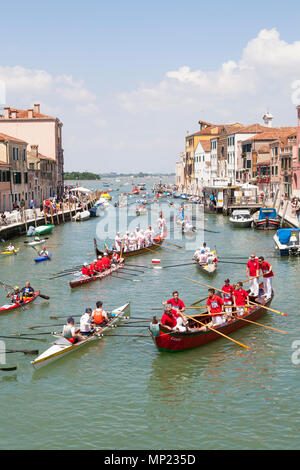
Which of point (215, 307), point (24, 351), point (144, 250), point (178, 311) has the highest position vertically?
point (178, 311)

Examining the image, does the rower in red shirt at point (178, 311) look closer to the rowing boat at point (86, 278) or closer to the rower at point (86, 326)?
the rower at point (86, 326)

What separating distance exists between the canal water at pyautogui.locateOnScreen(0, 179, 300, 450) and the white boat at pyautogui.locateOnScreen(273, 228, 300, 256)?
13.1 meters

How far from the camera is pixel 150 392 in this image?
54.3 ft

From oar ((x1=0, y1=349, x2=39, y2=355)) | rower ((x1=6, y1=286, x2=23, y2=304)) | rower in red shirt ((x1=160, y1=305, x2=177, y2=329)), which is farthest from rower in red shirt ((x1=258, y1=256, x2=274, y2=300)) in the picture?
rower ((x1=6, y1=286, x2=23, y2=304))

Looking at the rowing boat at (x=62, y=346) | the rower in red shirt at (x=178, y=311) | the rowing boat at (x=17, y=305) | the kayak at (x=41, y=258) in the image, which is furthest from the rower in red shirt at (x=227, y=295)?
the kayak at (x=41, y=258)

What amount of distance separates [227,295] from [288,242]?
1978 centimetres

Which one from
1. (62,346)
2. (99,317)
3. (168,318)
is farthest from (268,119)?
(62,346)

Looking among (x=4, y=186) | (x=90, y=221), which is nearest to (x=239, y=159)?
(x=90, y=221)

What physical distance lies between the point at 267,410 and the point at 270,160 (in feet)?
235

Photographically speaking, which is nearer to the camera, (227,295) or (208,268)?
(227,295)

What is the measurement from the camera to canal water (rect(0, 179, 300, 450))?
13.9 meters

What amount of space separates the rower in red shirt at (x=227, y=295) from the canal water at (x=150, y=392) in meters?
1.12

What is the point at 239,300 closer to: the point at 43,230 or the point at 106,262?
the point at 106,262

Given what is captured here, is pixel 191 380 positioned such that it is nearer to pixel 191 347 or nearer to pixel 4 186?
pixel 191 347
